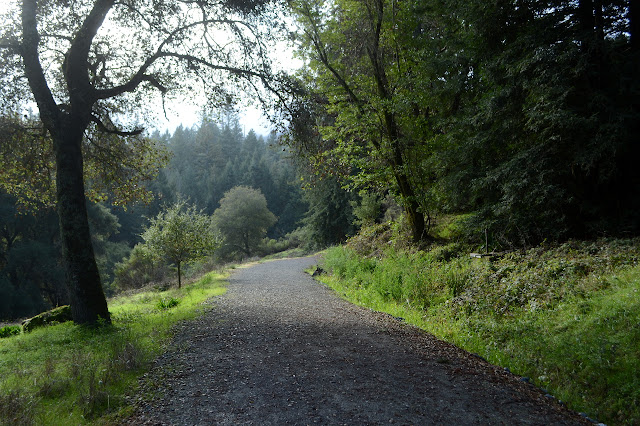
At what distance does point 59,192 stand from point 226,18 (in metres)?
5.66

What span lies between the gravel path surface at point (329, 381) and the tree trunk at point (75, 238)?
2438 millimetres

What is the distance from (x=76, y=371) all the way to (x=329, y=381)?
334 cm

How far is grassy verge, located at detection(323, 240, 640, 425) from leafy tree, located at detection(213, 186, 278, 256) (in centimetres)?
4008

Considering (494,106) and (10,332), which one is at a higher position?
(494,106)

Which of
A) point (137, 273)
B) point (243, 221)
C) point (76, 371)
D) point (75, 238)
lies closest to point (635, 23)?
point (76, 371)

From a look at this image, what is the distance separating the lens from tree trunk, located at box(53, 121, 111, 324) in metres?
7.96

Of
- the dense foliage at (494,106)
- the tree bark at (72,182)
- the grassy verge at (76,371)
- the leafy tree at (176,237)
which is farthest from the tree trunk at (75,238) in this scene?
the leafy tree at (176,237)

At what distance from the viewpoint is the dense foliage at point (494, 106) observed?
7.25 meters

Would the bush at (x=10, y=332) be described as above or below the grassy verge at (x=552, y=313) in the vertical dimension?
above

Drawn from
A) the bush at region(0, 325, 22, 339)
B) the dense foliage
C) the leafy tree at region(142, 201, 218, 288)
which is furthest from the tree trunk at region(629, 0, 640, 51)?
the leafy tree at region(142, 201, 218, 288)

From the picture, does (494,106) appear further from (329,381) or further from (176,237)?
(176,237)

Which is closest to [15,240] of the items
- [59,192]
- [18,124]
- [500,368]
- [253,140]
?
[18,124]

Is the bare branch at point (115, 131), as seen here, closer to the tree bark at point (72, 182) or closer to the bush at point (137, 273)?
the tree bark at point (72, 182)

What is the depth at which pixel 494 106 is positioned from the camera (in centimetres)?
849
